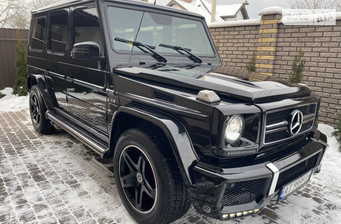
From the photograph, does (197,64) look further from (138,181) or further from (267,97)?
(138,181)

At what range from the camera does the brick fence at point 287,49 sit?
4.72 meters

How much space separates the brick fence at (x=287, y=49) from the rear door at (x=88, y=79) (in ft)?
7.51

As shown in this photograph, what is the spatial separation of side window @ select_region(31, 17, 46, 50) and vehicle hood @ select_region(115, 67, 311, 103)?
2.44 metres

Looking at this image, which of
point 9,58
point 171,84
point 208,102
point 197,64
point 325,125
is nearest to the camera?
point 208,102

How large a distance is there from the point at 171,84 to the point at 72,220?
1.55 m

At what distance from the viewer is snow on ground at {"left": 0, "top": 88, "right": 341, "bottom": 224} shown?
2506 mm

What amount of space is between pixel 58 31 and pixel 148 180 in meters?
2.57

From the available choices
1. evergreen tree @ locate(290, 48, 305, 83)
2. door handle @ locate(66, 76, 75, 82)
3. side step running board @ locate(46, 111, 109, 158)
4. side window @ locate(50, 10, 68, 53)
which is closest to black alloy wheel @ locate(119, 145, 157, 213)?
side step running board @ locate(46, 111, 109, 158)

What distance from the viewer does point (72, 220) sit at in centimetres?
238

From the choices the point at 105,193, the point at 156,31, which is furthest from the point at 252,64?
the point at 105,193

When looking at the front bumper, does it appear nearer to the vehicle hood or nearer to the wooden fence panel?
the vehicle hood

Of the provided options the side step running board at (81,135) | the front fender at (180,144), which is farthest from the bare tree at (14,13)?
the front fender at (180,144)

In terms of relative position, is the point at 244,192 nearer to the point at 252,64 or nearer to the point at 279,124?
the point at 279,124

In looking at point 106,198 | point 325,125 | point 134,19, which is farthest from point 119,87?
point 325,125
